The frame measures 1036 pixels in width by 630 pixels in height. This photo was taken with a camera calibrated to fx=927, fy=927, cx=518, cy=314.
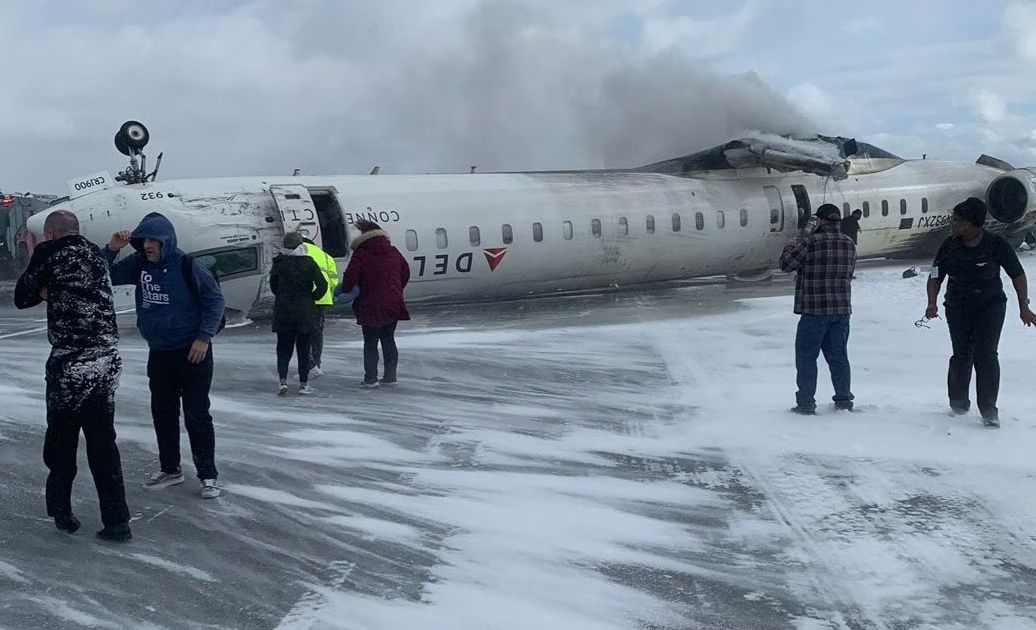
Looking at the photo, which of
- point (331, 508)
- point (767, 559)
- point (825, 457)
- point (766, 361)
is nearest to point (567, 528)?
point (767, 559)

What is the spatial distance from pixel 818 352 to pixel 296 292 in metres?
5.02

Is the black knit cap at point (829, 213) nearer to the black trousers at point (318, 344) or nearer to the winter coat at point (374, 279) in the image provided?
the winter coat at point (374, 279)

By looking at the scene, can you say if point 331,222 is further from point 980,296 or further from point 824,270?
point 980,296

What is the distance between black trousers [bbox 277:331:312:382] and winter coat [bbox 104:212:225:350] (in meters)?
3.34

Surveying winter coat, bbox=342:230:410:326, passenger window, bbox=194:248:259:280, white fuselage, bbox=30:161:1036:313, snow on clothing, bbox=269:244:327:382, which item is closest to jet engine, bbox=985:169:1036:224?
white fuselage, bbox=30:161:1036:313

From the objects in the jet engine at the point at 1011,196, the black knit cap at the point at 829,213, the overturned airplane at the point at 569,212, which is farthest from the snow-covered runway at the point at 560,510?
the jet engine at the point at 1011,196

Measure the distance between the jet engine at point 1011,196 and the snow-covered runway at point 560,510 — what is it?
12.8 m

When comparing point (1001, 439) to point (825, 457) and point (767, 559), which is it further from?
point (767, 559)

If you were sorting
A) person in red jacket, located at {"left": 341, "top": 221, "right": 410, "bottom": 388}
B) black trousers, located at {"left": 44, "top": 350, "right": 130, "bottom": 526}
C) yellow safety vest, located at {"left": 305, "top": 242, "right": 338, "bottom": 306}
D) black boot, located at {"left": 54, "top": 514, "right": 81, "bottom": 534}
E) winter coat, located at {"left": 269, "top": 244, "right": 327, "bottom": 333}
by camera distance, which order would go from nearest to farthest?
1. black trousers, located at {"left": 44, "top": 350, "right": 130, "bottom": 526}
2. black boot, located at {"left": 54, "top": 514, "right": 81, "bottom": 534}
3. winter coat, located at {"left": 269, "top": 244, "right": 327, "bottom": 333}
4. person in red jacket, located at {"left": 341, "top": 221, "right": 410, "bottom": 388}
5. yellow safety vest, located at {"left": 305, "top": 242, "right": 338, "bottom": 306}

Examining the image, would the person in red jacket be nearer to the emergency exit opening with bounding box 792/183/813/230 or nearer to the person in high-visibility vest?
the person in high-visibility vest

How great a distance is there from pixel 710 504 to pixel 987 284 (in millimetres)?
3248

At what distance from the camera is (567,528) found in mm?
5520

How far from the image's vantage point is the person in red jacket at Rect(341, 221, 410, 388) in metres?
9.77

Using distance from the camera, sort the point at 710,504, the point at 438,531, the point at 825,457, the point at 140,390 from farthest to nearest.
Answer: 1. the point at 140,390
2. the point at 825,457
3. the point at 710,504
4. the point at 438,531
